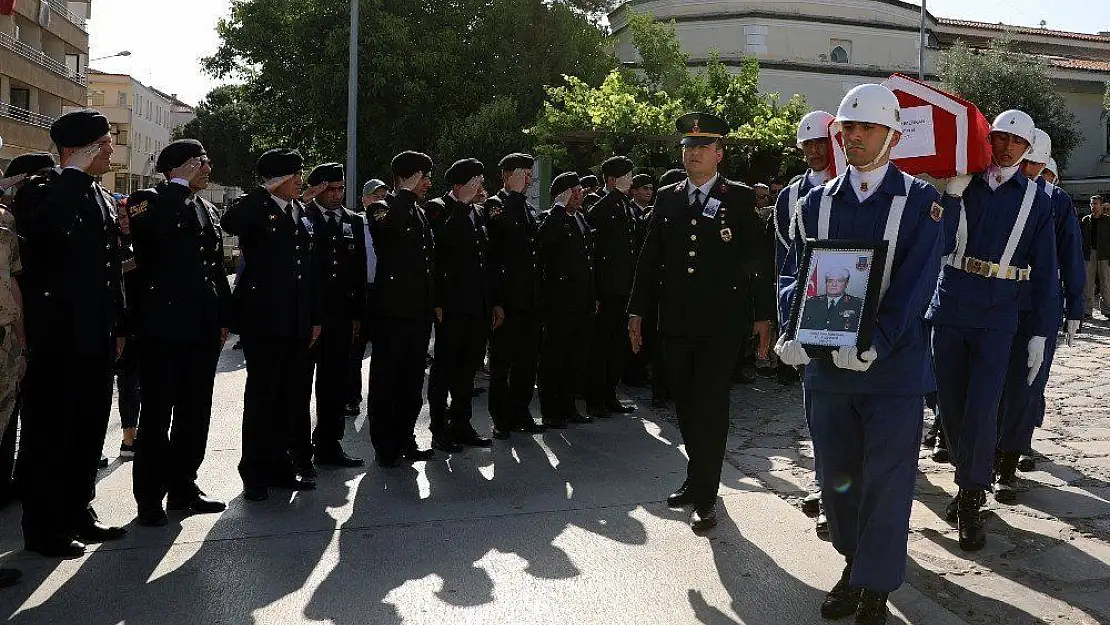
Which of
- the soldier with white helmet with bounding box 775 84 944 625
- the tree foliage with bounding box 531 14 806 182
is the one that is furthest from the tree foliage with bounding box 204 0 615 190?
the soldier with white helmet with bounding box 775 84 944 625

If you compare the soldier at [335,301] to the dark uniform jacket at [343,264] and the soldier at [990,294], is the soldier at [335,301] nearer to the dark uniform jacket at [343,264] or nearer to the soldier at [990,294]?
the dark uniform jacket at [343,264]

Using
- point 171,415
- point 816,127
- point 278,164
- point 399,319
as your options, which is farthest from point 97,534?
point 816,127

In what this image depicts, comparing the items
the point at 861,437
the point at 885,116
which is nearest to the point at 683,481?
the point at 861,437

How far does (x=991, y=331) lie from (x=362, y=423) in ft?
16.8

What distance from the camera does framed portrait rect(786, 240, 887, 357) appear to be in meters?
4.34

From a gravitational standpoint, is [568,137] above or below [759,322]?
above

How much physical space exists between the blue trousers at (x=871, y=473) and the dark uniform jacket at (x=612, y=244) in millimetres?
5184

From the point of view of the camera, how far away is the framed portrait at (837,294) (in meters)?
4.34

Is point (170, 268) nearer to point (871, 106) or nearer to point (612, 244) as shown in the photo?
point (871, 106)

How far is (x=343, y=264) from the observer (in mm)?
7926

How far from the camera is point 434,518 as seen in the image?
611cm

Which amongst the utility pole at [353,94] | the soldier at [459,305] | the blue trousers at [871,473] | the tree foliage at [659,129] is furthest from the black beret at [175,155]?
the utility pole at [353,94]

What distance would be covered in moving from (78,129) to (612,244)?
16.7ft

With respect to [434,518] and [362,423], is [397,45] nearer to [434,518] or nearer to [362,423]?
[362,423]
